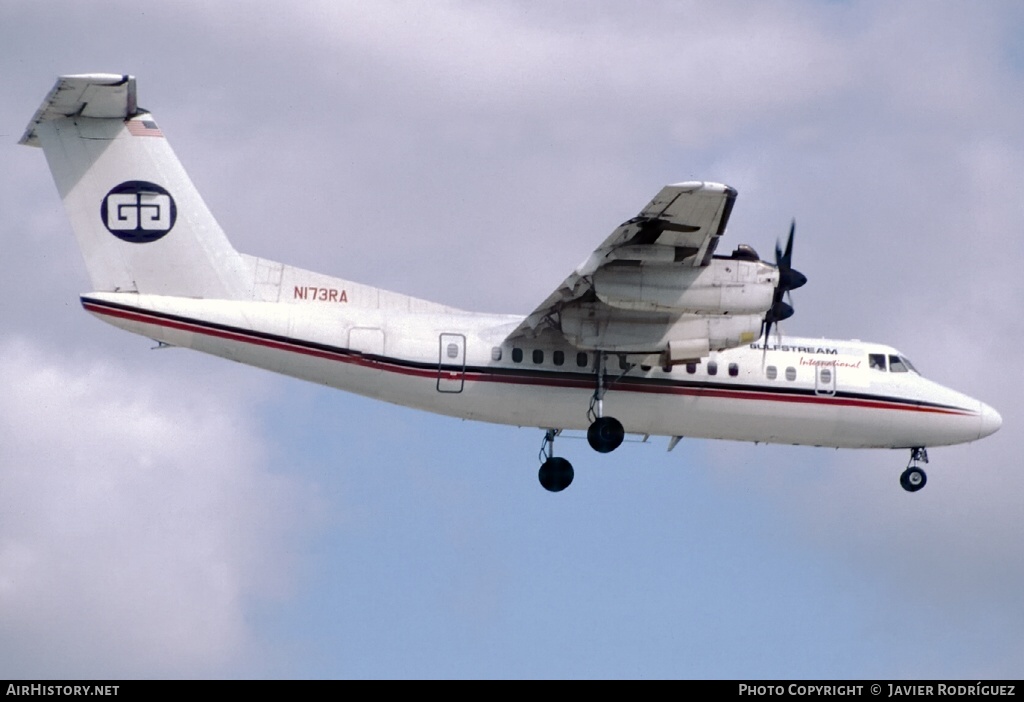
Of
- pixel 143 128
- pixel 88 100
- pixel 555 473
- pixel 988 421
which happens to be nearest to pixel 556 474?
pixel 555 473

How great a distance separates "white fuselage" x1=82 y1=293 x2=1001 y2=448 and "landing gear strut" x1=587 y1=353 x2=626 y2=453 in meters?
0.22

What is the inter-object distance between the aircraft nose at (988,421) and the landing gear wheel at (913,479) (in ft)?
5.37

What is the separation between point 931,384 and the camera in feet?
113

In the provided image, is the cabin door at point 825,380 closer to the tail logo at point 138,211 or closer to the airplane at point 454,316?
the airplane at point 454,316

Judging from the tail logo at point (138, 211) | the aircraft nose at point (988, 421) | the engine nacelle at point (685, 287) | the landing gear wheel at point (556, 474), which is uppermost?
the tail logo at point (138, 211)

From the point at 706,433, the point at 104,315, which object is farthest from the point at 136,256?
the point at 706,433

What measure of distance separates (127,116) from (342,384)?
21.6ft

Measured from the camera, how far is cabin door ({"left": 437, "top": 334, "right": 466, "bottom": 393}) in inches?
1220

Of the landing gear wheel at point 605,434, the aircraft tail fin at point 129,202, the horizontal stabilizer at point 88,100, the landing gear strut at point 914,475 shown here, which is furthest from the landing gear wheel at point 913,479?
the horizontal stabilizer at point 88,100

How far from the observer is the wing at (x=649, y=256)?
27438 mm

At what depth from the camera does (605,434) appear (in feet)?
103

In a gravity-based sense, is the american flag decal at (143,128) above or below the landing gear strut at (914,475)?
above

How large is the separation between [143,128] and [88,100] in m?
1.30
